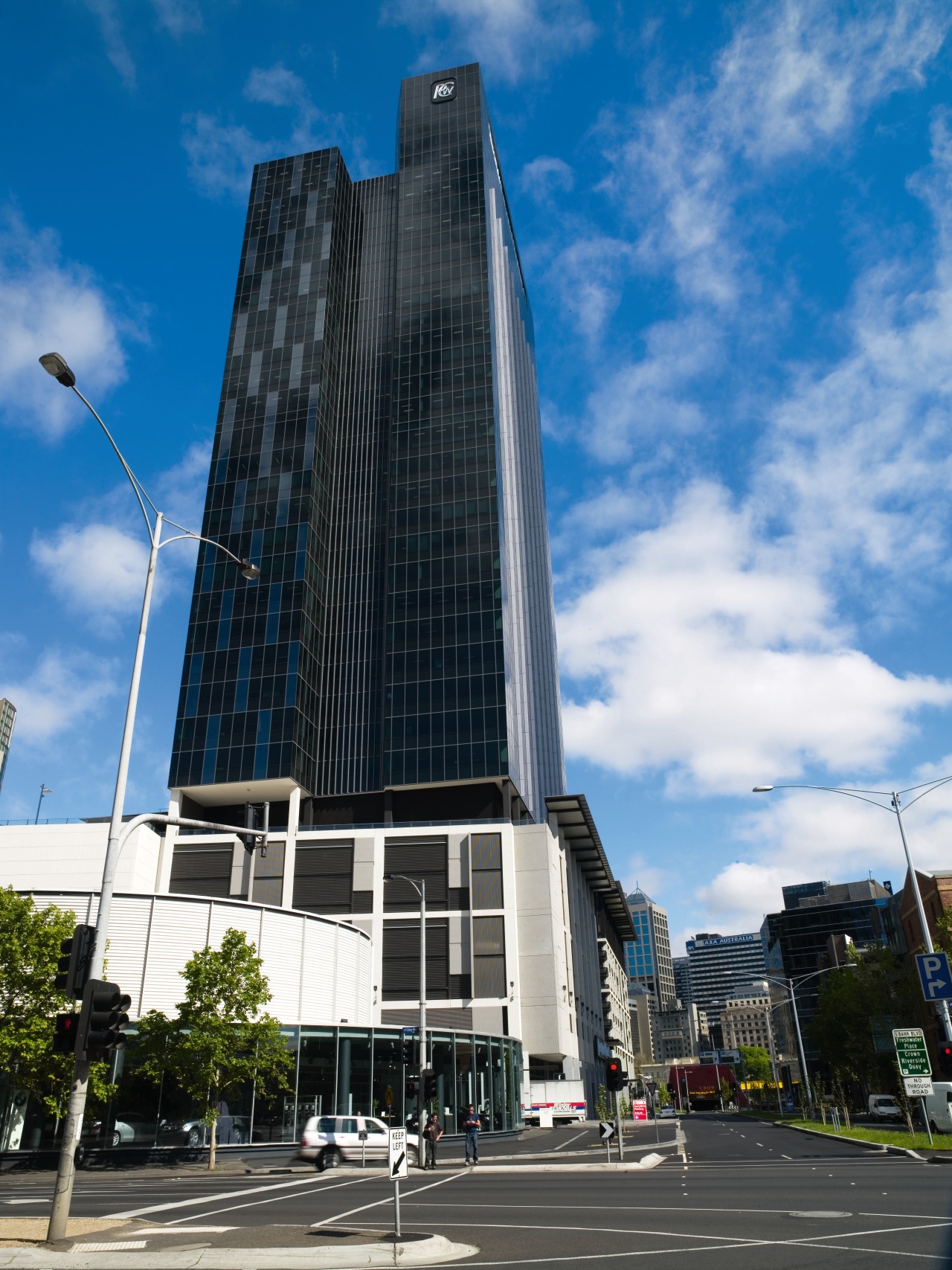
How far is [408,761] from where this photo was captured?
79688 millimetres

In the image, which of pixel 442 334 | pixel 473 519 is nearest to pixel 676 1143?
pixel 473 519

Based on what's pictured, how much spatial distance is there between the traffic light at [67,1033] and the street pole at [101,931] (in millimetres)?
323

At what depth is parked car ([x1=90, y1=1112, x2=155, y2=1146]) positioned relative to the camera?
36469 mm

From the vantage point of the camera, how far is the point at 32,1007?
33000 millimetres

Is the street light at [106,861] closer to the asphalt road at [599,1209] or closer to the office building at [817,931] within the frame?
the asphalt road at [599,1209]

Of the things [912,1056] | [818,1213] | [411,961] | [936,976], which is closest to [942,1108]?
[912,1056]

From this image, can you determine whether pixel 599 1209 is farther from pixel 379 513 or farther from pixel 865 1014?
pixel 379 513

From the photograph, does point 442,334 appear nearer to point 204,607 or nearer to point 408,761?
point 204,607

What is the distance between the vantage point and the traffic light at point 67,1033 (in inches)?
630

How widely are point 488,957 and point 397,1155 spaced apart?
59325 mm

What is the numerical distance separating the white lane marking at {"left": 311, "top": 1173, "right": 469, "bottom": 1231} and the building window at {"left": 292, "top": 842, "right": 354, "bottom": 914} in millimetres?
46488

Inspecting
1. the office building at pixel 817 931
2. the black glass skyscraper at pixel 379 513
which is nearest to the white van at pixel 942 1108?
the black glass skyscraper at pixel 379 513

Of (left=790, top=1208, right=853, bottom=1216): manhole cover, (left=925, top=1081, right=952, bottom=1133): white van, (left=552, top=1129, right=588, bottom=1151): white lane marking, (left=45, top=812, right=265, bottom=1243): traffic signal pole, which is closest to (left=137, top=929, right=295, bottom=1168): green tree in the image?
(left=552, top=1129, right=588, bottom=1151): white lane marking

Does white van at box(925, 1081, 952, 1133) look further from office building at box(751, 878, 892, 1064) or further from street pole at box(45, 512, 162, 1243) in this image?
office building at box(751, 878, 892, 1064)
